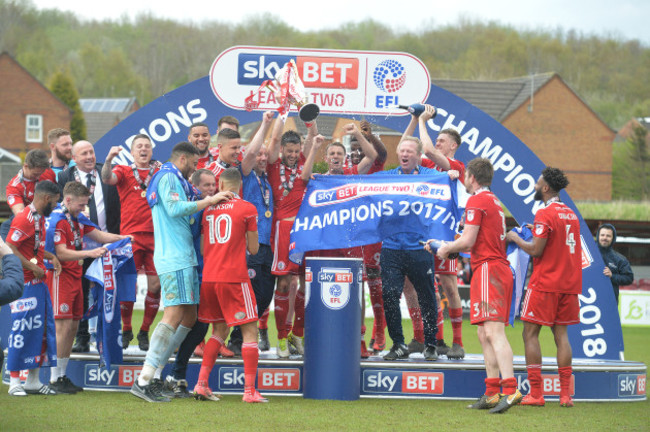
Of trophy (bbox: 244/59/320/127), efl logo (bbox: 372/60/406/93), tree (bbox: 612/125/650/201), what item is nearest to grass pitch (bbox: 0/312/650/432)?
trophy (bbox: 244/59/320/127)

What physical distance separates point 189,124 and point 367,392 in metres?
3.57

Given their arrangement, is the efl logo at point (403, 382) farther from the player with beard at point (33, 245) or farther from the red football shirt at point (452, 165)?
the player with beard at point (33, 245)

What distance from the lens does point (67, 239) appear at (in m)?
7.60

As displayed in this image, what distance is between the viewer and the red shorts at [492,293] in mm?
7055

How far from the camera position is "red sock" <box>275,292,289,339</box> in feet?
26.9

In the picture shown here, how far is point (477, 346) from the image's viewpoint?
1279cm

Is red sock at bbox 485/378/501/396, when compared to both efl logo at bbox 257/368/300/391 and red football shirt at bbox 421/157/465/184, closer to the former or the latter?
efl logo at bbox 257/368/300/391

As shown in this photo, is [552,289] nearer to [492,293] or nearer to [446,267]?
[492,293]

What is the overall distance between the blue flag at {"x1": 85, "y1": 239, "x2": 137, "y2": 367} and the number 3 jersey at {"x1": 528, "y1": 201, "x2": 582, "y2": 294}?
3.74 metres

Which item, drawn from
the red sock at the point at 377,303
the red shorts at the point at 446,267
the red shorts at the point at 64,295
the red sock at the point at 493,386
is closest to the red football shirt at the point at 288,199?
the red sock at the point at 377,303

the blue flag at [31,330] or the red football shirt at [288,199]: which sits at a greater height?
the red football shirt at [288,199]

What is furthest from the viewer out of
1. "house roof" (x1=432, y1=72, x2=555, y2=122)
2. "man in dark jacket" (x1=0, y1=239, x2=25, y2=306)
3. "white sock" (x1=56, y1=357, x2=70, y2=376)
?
"house roof" (x1=432, y1=72, x2=555, y2=122)

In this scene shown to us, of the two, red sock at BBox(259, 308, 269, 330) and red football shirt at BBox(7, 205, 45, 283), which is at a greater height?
red football shirt at BBox(7, 205, 45, 283)

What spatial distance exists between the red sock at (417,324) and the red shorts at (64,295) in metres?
3.25
